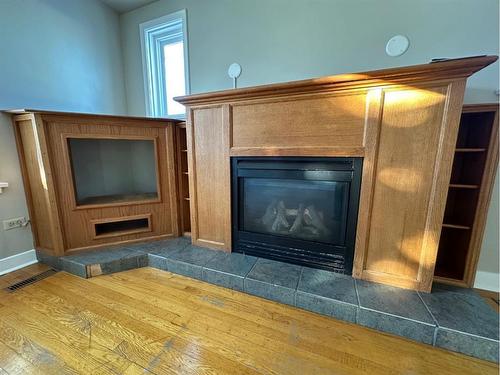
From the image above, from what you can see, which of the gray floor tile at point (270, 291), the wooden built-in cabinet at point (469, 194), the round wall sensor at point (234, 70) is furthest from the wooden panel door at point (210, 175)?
the wooden built-in cabinet at point (469, 194)

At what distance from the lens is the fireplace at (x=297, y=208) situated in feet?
5.17

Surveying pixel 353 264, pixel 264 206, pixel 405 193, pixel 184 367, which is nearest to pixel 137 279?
pixel 184 367

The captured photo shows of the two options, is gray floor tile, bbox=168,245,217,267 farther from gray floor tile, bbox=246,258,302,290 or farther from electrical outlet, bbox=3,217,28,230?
electrical outlet, bbox=3,217,28,230

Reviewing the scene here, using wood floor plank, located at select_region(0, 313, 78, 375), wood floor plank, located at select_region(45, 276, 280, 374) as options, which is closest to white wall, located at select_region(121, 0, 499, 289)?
wood floor plank, located at select_region(45, 276, 280, 374)

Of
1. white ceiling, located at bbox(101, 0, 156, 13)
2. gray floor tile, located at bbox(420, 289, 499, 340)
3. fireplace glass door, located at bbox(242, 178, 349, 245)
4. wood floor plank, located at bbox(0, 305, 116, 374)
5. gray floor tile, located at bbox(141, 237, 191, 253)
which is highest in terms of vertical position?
white ceiling, located at bbox(101, 0, 156, 13)

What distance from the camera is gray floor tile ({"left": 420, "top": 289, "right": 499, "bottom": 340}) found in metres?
1.17

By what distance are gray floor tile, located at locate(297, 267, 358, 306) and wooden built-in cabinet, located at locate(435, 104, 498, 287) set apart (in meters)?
0.75

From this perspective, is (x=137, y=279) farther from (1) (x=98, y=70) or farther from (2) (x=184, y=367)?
(1) (x=98, y=70)

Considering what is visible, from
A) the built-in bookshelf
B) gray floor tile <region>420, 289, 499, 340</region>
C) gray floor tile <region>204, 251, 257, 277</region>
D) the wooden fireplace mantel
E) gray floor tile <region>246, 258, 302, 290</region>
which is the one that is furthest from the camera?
the built-in bookshelf

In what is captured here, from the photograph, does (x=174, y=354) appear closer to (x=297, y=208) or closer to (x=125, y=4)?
(x=297, y=208)

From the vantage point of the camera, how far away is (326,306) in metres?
1.41

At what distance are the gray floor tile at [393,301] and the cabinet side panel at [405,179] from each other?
109mm

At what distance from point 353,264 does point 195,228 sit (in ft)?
4.75

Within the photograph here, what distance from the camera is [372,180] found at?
57.4 inches
